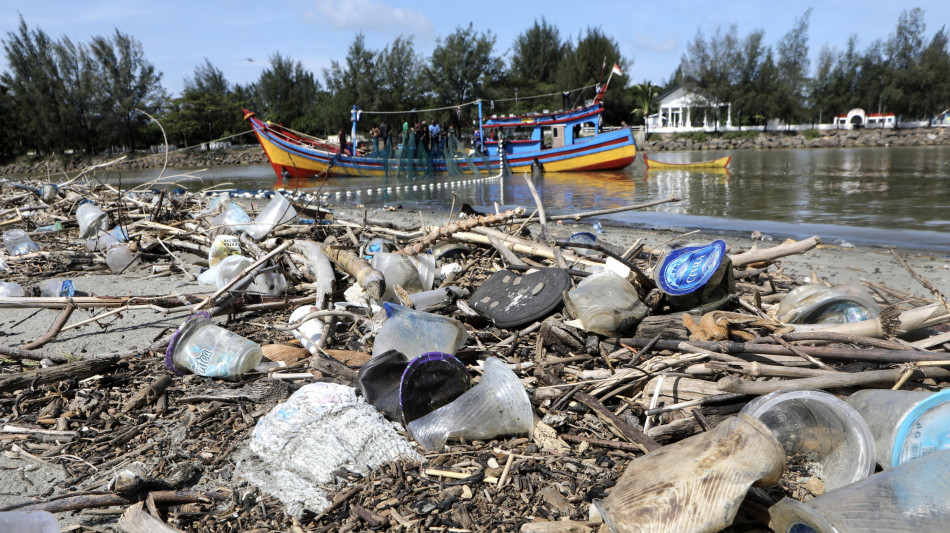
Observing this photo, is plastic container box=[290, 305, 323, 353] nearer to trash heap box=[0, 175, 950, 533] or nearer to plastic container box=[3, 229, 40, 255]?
trash heap box=[0, 175, 950, 533]

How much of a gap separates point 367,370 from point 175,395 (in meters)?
1.01

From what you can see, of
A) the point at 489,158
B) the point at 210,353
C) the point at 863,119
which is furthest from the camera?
the point at 863,119

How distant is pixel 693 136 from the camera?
48.3 metres

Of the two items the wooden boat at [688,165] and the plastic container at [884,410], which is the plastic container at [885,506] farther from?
the wooden boat at [688,165]

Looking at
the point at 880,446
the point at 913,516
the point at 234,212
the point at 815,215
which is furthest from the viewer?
the point at 815,215

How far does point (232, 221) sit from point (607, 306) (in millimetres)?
4263

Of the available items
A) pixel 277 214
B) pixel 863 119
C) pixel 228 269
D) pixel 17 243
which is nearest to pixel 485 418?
pixel 228 269

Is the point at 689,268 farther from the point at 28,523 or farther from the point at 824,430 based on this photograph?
the point at 28,523

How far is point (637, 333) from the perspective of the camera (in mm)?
2781

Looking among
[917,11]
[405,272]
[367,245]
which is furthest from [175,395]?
[917,11]

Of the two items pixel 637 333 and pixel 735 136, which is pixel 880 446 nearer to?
pixel 637 333

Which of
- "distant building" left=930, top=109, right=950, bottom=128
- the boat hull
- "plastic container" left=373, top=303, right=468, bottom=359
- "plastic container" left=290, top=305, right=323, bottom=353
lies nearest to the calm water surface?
the boat hull

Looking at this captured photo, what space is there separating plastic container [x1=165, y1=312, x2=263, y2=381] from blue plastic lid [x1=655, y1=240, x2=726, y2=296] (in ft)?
7.11

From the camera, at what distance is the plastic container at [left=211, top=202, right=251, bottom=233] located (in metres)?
5.28
